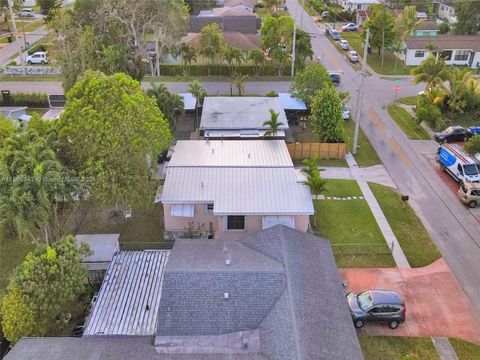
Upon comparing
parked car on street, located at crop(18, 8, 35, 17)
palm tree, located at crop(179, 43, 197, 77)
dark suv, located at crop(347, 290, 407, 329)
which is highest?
parked car on street, located at crop(18, 8, 35, 17)

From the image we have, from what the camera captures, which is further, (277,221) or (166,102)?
(166,102)

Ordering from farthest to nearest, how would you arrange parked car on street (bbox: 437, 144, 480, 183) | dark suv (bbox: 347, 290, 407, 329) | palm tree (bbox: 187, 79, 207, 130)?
palm tree (bbox: 187, 79, 207, 130), parked car on street (bbox: 437, 144, 480, 183), dark suv (bbox: 347, 290, 407, 329)

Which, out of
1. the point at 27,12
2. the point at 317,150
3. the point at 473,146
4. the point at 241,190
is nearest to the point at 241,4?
the point at 27,12

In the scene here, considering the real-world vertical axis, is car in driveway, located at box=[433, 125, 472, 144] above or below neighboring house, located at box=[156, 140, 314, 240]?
below

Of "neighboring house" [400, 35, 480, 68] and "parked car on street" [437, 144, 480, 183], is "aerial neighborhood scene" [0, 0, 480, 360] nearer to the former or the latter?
"parked car on street" [437, 144, 480, 183]

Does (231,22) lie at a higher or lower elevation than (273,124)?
higher

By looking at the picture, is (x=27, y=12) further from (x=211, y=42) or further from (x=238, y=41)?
(x=211, y=42)

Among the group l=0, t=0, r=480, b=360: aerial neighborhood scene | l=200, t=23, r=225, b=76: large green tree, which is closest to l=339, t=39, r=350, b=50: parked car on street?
l=0, t=0, r=480, b=360: aerial neighborhood scene

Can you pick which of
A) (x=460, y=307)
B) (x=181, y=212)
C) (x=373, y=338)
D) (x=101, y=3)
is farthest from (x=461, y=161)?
(x=101, y=3)

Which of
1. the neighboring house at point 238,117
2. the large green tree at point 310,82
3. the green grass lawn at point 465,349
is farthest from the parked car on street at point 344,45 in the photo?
the green grass lawn at point 465,349
